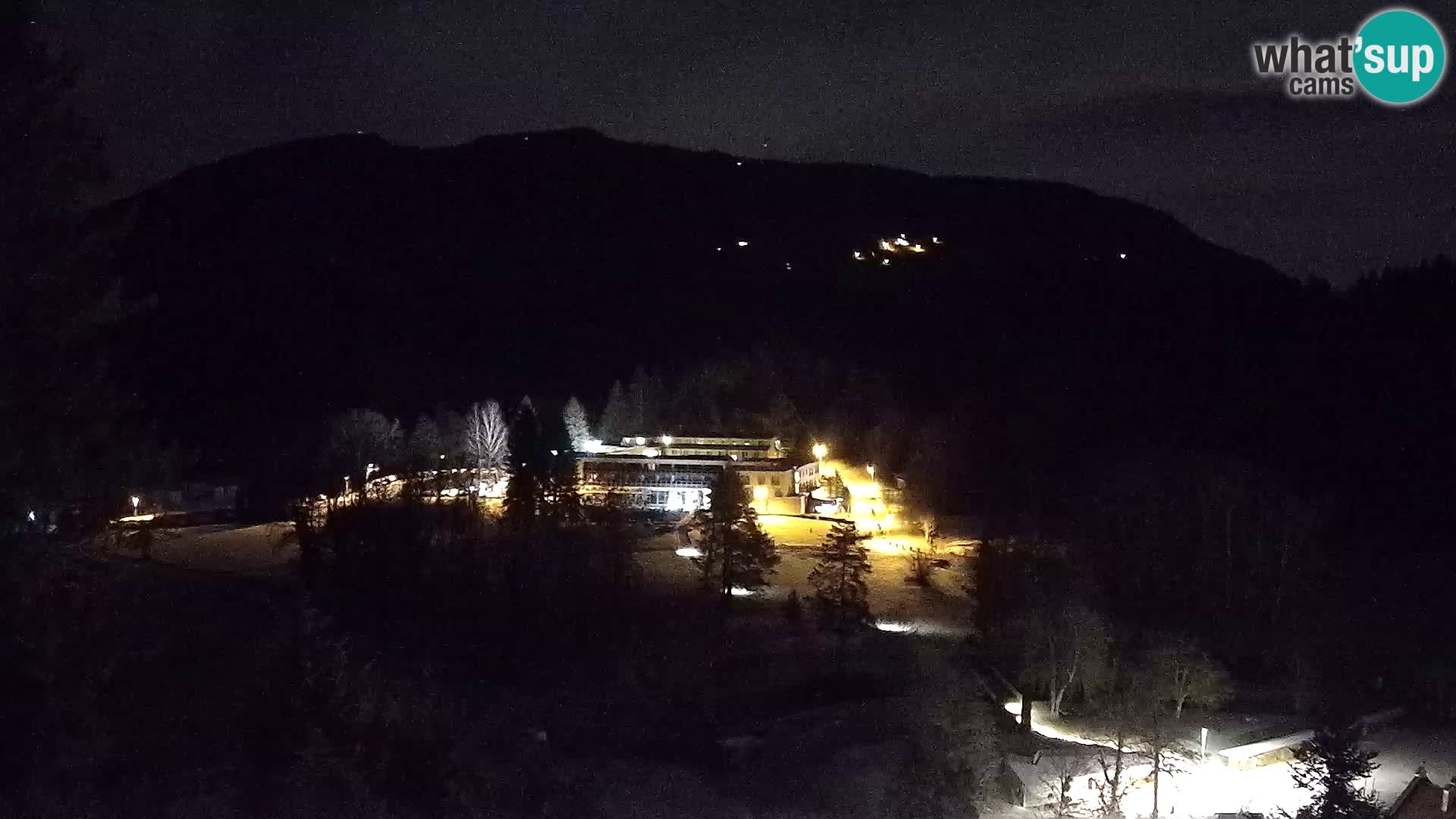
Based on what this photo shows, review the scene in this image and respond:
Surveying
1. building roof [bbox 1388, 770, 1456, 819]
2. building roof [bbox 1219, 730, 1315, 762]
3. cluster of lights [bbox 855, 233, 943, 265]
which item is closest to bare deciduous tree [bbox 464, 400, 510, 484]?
building roof [bbox 1219, 730, 1315, 762]

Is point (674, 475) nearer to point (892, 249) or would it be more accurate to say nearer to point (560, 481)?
point (560, 481)

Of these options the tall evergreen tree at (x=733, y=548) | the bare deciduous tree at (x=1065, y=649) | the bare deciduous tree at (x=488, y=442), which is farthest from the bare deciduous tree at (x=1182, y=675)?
the bare deciduous tree at (x=488, y=442)

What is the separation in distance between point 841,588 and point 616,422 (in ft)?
38.6

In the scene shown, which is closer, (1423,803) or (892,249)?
(1423,803)

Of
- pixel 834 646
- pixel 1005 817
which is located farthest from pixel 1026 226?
pixel 1005 817

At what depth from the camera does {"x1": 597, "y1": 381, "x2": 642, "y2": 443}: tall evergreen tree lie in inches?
843

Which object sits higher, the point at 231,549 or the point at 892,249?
the point at 892,249

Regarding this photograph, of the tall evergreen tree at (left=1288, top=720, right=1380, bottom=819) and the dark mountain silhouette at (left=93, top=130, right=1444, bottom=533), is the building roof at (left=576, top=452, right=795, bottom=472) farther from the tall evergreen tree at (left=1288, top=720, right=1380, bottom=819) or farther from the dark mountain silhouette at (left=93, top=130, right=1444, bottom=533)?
the tall evergreen tree at (left=1288, top=720, right=1380, bottom=819)

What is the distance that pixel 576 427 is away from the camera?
2038 centimetres

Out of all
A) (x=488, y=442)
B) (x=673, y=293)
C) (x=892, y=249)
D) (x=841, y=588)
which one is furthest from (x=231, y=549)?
(x=892, y=249)

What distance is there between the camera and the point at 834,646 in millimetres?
9586

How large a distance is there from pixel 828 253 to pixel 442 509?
110ft

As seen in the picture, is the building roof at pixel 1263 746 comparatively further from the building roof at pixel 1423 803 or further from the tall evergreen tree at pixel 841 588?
the tall evergreen tree at pixel 841 588

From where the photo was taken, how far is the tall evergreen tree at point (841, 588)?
10320 millimetres
